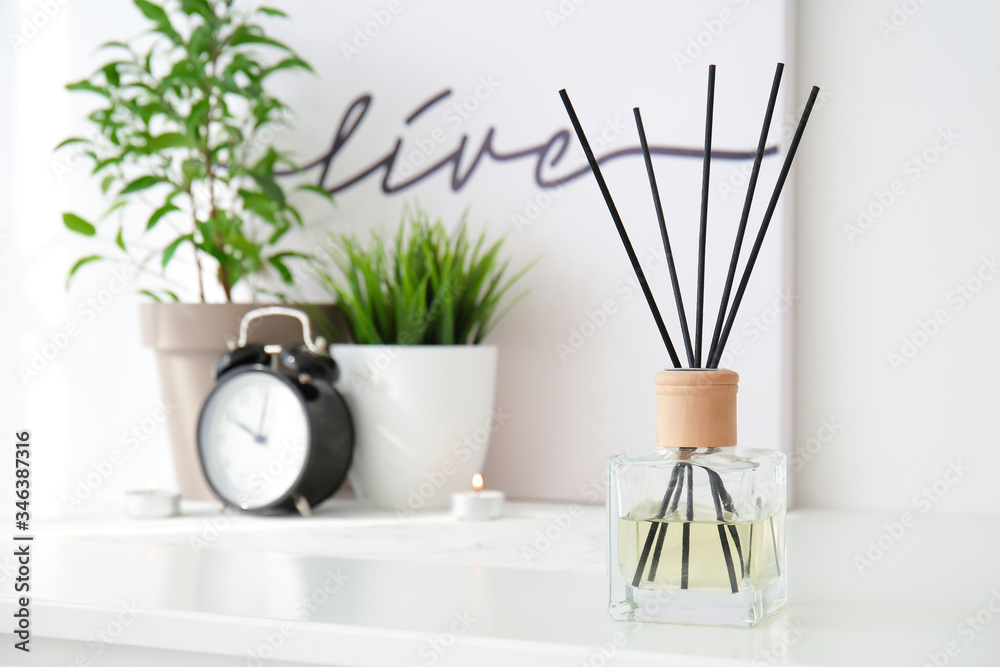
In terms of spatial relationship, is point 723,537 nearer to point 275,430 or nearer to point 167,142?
point 275,430

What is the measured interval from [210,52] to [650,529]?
2.69 ft

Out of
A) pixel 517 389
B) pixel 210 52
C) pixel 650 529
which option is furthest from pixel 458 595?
pixel 210 52

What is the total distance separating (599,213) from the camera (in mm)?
1067

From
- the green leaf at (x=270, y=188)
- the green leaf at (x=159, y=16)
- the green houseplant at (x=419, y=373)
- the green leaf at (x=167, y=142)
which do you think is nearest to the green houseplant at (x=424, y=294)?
the green houseplant at (x=419, y=373)

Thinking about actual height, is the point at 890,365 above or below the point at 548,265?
below

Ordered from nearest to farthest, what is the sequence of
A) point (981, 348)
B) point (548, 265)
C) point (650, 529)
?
point (650, 529), point (981, 348), point (548, 265)

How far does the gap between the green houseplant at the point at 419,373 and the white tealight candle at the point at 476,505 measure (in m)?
0.05

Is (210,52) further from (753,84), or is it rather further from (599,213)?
(753,84)

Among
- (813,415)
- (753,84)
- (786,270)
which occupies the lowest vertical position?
(813,415)

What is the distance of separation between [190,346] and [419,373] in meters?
0.28

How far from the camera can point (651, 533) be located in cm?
56

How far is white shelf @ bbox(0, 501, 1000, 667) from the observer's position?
1.76 ft

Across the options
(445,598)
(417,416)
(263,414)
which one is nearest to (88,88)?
(263,414)

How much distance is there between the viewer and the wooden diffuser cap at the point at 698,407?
0.57 m
